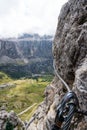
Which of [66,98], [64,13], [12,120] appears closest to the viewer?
[66,98]

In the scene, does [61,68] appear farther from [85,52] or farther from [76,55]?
[85,52]

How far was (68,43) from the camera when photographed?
3447cm

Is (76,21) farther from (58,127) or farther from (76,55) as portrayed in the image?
(58,127)

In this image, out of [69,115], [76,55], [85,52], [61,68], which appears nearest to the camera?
[69,115]

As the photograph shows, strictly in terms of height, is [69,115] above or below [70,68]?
above

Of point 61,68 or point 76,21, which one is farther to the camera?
point 61,68

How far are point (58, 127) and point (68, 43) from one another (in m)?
24.7

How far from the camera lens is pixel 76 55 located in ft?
104

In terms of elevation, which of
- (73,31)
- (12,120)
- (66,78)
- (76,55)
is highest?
(73,31)

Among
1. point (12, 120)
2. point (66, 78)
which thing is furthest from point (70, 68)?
point (12, 120)

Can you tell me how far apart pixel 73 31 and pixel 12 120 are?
130 metres

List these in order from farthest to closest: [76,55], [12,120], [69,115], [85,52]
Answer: [12,120] < [76,55] < [85,52] < [69,115]

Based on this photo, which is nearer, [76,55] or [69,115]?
[69,115]

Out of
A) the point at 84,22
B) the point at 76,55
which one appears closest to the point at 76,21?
the point at 84,22
